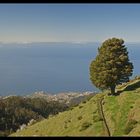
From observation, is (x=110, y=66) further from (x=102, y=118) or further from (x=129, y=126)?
(x=129, y=126)

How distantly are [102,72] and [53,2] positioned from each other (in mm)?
51648

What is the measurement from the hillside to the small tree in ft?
7.74

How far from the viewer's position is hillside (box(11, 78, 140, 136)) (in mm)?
43656

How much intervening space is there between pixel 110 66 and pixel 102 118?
8997 mm

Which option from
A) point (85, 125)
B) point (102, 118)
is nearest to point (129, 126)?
point (102, 118)

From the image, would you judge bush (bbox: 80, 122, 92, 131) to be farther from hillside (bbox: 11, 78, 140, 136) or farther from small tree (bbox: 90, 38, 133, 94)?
small tree (bbox: 90, 38, 133, 94)

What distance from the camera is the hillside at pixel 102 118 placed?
143 ft

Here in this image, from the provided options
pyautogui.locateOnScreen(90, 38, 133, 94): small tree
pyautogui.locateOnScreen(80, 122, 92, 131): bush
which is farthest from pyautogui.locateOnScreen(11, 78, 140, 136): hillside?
pyautogui.locateOnScreen(90, 38, 133, 94): small tree

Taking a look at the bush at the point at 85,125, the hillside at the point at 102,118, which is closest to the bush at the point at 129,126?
the hillside at the point at 102,118

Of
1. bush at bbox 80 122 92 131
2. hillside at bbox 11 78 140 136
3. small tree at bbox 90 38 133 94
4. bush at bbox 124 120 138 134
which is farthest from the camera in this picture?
small tree at bbox 90 38 133 94

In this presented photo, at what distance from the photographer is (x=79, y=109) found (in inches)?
2307

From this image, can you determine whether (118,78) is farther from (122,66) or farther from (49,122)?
(49,122)

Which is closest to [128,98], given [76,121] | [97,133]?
[76,121]

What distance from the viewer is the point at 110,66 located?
182 ft
